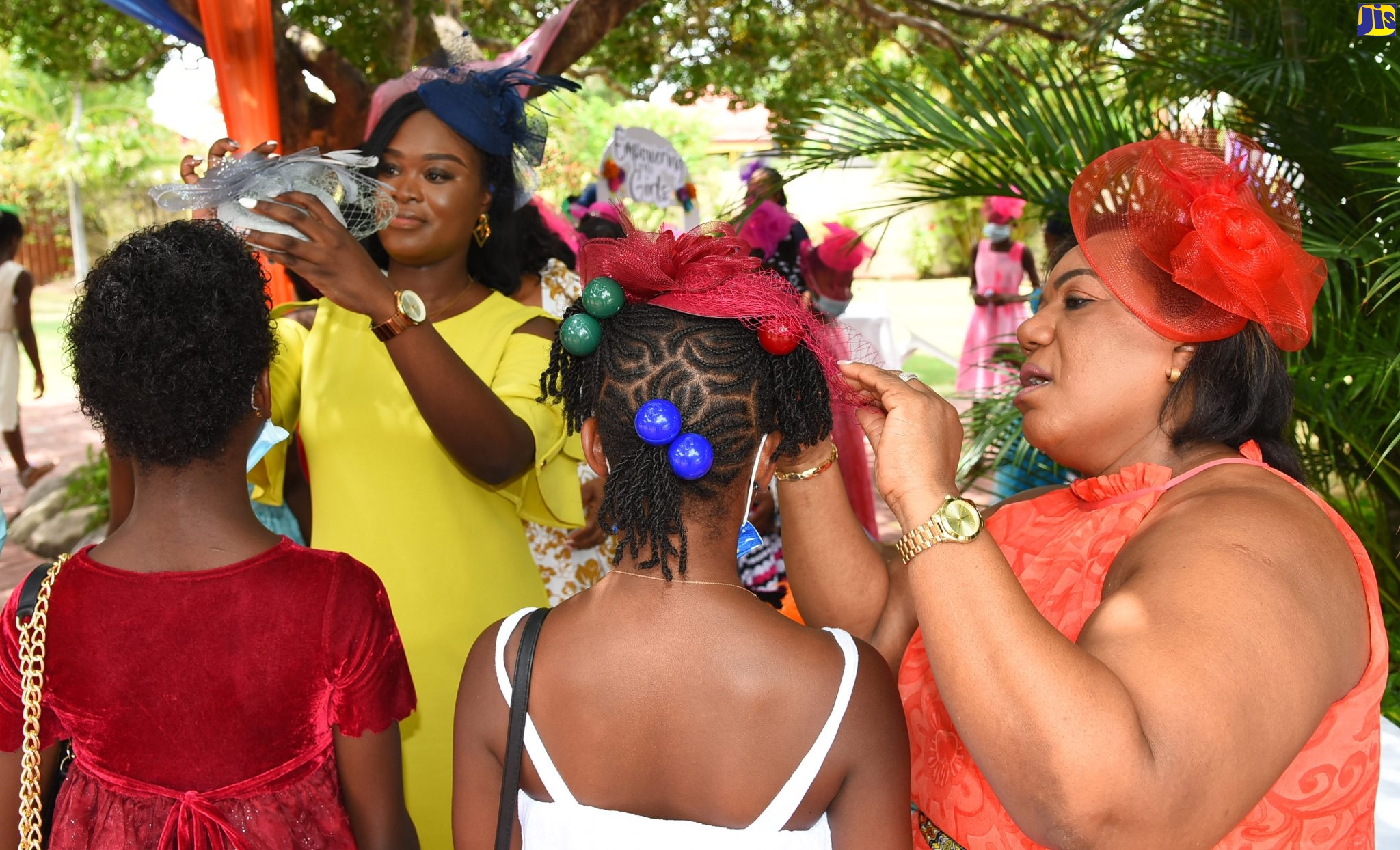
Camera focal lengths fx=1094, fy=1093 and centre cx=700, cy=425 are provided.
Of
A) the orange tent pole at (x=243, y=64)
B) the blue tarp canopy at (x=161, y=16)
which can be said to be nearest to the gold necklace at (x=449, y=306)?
the orange tent pole at (x=243, y=64)

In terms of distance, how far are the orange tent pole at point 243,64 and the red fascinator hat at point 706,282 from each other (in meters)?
3.08

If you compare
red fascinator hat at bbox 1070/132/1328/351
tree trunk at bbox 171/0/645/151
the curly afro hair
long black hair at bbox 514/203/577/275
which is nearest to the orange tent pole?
tree trunk at bbox 171/0/645/151

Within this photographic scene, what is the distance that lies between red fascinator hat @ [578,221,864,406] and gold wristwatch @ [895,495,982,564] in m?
0.32

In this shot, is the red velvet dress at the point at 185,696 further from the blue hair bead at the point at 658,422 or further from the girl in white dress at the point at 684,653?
the blue hair bead at the point at 658,422

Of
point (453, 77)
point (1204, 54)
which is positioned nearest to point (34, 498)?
point (453, 77)

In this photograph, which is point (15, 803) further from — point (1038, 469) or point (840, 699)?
point (1038, 469)

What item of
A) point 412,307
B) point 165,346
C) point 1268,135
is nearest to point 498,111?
point 412,307

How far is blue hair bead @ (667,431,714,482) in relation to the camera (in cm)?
142

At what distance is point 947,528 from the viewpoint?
1344 millimetres

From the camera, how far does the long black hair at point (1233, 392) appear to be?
1655mm

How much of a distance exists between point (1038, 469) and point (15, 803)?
10.6 ft

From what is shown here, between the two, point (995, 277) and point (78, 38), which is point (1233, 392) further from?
point (995, 277)

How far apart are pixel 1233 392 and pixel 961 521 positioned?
0.61m

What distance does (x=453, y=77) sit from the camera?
2633mm
